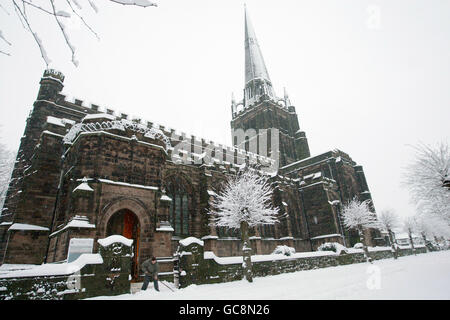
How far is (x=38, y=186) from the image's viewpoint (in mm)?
14820

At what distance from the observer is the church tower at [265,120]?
1559 inches

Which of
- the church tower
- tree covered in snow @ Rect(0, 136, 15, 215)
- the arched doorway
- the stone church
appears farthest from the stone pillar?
the church tower

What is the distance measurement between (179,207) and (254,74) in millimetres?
36344

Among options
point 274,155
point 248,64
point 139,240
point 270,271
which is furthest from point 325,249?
point 248,64

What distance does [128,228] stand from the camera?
1378cm

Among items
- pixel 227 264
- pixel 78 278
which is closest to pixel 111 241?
pixel 78 278

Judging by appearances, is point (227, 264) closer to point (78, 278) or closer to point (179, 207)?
point (78, 278)

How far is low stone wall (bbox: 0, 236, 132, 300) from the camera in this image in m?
7.54

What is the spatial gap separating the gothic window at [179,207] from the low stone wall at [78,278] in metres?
8.57

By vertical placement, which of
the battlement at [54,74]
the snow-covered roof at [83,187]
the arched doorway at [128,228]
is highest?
the battlement at [54,74]

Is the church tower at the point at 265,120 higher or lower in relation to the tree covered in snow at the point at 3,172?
higher

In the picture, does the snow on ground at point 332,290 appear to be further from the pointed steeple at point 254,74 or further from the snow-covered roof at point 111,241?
the pointed steeple at point 254,74

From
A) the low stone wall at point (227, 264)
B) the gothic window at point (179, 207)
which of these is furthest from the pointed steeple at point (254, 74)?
the low stone wall at point (227, 264)
